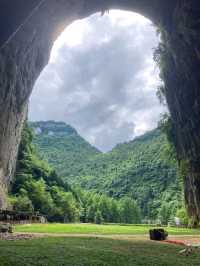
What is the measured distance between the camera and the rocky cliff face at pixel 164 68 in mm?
34094

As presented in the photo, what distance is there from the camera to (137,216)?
10644cm

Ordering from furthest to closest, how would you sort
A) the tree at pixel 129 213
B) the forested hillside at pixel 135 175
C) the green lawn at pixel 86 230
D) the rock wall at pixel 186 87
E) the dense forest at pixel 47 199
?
the forested hillside at pixel 135 175 < the tree at pixel 129 213 < the dense forest at pixel 47 199 < the rock wall at pixel 186 87 < the green lawn at pixel 86 230

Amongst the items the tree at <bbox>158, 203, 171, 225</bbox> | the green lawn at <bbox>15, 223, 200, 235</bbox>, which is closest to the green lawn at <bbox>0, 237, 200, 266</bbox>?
the green lawn at <bbox>15, 223, 200, 235</bbox>

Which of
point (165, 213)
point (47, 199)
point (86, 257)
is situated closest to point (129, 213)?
point (165, 213)

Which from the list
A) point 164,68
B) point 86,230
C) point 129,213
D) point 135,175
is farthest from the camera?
point 135,175

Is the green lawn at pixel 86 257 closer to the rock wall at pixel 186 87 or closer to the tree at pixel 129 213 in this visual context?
the rock wall at pixel 186 87

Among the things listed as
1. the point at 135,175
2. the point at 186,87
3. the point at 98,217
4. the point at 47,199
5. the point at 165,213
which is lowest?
the point at 98,217

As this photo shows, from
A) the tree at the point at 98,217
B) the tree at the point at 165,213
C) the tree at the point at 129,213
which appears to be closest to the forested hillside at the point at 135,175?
the tree at the point at 165,213

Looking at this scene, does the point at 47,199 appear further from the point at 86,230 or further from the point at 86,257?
the point at 86,257

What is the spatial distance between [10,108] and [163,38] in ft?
67.0

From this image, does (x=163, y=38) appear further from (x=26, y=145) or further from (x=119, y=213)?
(x=119, y=213)

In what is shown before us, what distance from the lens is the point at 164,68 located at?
4234 centimetres

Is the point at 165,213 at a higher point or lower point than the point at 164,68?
lower

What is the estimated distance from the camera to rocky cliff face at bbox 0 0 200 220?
112 ft
